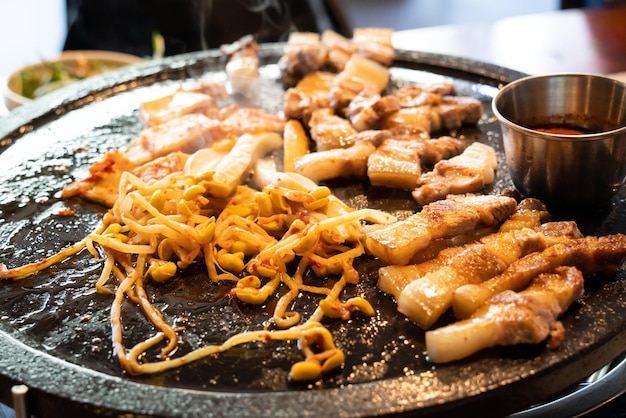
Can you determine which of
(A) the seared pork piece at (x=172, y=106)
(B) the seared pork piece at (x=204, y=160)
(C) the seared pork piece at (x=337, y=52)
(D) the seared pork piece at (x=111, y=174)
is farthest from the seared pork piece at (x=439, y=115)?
(D) the seared pork piece at (x=111, y=174)

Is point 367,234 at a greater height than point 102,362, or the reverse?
point 367,234

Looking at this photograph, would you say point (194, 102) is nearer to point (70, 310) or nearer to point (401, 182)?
point (401, 182)

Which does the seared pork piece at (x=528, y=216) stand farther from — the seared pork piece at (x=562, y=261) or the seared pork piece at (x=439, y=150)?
the seared pork piece at (x=439, y=150)

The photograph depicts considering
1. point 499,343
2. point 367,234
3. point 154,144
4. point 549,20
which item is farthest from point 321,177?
point 549,20

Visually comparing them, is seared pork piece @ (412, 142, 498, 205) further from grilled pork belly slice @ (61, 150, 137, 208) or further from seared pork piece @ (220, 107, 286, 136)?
grilled pork belly slice @ (61, 150, 137, 208)

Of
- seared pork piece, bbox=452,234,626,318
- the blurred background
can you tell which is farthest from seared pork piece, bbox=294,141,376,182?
the blurred background

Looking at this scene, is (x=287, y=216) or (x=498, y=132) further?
(x=498, y=132)
